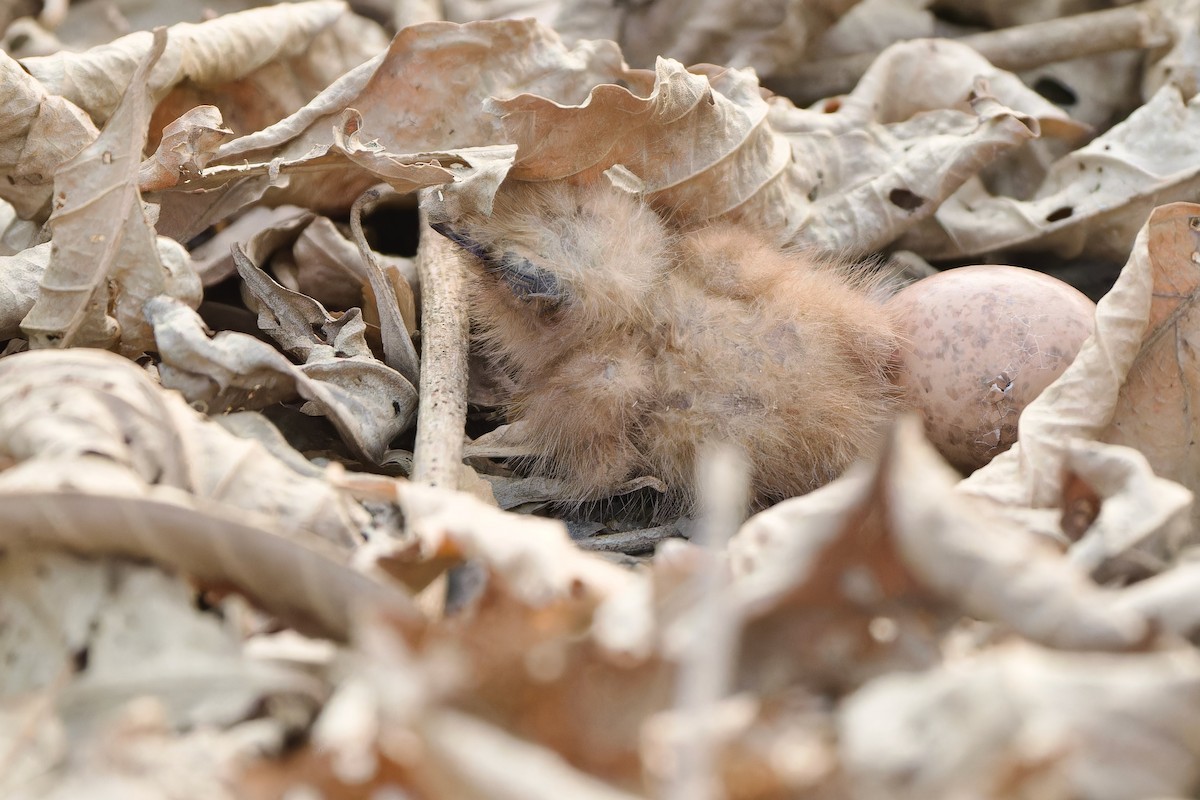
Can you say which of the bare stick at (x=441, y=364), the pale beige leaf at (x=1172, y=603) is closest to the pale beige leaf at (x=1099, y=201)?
the bare stick at (x=441, y=364)

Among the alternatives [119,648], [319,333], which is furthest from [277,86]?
[119,648]

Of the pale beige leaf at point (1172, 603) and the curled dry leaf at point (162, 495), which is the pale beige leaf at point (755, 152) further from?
the pale beige leaf at point (1172, 603)

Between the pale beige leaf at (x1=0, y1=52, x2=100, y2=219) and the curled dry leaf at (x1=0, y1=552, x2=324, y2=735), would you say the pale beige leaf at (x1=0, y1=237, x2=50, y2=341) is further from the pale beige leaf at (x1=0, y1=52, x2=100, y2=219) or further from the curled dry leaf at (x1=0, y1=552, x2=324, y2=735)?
the curled dry leaf at (x1=0, y1=552, x2=324, y2=735)

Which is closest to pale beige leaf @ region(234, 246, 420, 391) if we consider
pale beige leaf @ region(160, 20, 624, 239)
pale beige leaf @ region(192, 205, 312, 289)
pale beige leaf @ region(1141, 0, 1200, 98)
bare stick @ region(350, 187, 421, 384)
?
bare stick @ region(350, 187, 421, 384)

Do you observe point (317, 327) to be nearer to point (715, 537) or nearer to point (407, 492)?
point (407, 492)

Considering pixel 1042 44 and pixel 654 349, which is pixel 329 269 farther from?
pixel 1042 44

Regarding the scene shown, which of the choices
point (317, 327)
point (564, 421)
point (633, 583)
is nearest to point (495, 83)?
point (317, 327)
